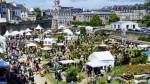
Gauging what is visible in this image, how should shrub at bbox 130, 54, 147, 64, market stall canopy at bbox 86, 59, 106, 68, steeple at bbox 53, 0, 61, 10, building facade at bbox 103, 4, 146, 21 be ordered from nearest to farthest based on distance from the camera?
market stall canopy at bbox 86, 59, 106, 68 < shrub at bbox 130, 54, 147, 64 < building facade at bbox 103, 4, 146, 21 < steeple at bbox 53, 0, 61, 10

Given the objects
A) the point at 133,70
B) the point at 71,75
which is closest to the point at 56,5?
the point at 133,70

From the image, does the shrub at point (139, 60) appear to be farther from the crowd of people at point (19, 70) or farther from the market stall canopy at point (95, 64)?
the crowd of people at point (19, 70)

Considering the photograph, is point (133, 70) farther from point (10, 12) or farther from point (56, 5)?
point (56, 5)

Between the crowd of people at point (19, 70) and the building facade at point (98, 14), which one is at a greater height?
the crowd of people at point (19, 70)

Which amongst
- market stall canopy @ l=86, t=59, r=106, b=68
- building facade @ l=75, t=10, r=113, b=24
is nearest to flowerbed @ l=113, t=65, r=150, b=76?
market stall canopy @ l=86, t=59, r=106, b=68

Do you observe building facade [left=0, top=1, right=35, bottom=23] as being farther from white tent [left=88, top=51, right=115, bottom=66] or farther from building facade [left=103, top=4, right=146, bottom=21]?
white tent [left=88, top=51, right=115, bottom=66]

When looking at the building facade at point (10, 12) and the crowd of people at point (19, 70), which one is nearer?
the crowd of people at point (19, 70)

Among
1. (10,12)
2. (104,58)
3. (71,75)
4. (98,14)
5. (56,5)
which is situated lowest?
(98,14)

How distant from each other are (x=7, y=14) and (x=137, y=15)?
6264 centimetres

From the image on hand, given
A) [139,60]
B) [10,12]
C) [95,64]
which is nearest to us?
[95,64]

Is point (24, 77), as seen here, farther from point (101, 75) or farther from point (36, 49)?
point (36, 49)

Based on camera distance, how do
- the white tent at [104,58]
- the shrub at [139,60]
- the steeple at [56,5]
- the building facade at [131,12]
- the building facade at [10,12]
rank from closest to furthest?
the white tent at [104,58]
the shrub at [139,60]
the building facade at [10,12]
the building facade at [131,12]
the steeple at [56,5]

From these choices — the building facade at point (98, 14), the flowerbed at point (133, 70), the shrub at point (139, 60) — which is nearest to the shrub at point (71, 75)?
the flowerbed at point (133, 70)

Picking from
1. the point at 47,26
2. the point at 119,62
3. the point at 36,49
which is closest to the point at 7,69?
the point at 119,62
